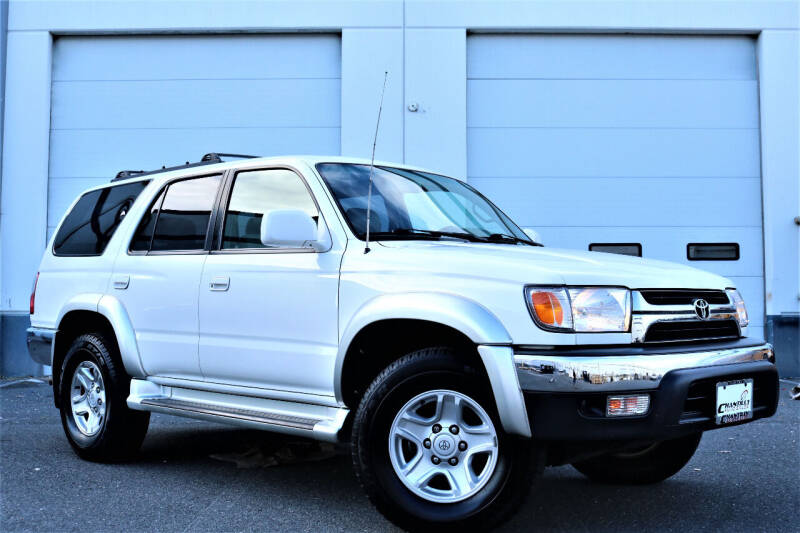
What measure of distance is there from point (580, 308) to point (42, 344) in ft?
13.2

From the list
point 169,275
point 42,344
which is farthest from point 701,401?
point 42,344

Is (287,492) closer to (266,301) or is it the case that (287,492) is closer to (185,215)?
(266,301)

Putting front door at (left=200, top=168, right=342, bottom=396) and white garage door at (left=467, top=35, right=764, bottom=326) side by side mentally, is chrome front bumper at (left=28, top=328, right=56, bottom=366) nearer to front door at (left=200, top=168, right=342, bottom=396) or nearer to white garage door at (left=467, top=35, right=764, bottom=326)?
front door at (left=200, top=168, right=342, bottom=396)

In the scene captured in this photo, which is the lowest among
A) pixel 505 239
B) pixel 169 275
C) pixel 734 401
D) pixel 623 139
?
pixel 734 401

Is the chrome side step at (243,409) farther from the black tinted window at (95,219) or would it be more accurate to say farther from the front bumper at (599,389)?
the black tinted window at (95,219)

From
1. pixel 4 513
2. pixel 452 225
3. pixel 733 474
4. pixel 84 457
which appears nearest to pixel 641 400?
pixel 452 225

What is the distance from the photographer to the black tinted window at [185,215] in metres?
4.67

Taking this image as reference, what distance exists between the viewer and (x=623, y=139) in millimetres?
10125

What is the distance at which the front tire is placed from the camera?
10.4 feet

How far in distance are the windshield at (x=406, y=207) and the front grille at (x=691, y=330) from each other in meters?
1.21

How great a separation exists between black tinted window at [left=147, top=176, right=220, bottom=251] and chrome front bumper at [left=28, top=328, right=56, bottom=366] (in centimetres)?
116

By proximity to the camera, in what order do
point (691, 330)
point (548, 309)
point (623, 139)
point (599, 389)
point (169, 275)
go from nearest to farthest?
point (599, 389) → point (548, 309) → point (691, 330) → point (169, 275) → point (623, 139)

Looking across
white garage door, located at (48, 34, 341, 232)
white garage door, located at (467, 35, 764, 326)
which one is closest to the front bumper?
white garage door, located at (467, 35, 764, 326)

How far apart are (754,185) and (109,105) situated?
826 centimetres
